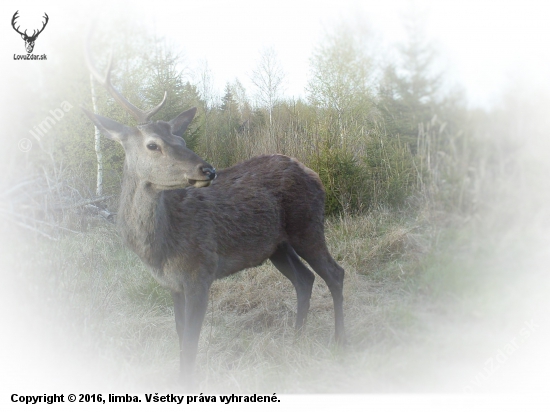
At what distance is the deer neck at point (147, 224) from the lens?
3.81 meters

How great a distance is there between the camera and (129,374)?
3736mm

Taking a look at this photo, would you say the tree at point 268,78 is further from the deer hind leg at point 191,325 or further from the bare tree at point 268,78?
the deer hind leg at point 191,325

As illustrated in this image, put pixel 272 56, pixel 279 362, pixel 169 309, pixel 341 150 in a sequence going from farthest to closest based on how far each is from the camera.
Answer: pixel 341 150 < pixel 169 309 < pixel 272 56 < pixel 279 362

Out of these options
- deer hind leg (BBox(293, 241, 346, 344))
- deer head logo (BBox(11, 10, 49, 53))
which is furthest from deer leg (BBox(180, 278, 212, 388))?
deer head logo (BBox(11, 10, 49, 53))

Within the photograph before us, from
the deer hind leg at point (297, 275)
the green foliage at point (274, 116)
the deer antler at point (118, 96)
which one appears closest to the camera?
the deer antler at point (118, 96)

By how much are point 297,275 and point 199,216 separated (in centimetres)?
149

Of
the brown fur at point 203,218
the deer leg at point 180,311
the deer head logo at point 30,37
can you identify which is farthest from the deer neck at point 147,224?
the deer head logo at point 30,37

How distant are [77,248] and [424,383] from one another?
430 cm

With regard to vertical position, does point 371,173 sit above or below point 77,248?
above

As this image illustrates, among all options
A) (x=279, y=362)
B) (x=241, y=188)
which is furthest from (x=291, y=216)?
(x=279, y=362)

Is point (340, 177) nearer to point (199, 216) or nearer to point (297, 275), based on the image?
point (297, 275)

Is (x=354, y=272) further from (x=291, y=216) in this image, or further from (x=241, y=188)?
(x=241, y=188)

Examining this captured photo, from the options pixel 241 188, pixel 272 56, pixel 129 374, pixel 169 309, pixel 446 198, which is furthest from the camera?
pixel 169 309

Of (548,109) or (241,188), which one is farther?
(241,188)
